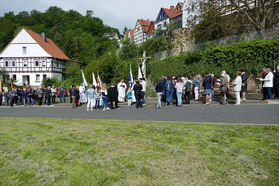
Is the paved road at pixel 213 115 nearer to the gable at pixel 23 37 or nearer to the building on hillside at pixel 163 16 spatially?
the gable at pixel 23 37

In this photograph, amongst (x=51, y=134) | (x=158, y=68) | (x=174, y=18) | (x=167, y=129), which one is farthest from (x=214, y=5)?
(x=174, y=18)

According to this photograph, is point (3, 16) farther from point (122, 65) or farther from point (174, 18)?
point (122, 65)

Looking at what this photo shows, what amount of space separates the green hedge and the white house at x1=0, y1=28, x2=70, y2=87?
33471 millimetres

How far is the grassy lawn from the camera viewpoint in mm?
3361

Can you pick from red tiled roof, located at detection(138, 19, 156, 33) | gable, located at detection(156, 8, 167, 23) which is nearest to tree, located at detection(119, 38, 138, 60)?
gable, located at detection(156, 8, 167, 23)

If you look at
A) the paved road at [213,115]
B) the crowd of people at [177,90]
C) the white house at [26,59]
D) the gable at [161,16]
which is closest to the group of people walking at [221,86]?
the crowd of people at [177,90]

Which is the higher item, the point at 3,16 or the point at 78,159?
the point at 3,16

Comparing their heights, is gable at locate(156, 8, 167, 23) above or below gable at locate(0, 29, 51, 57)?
above

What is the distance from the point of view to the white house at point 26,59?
154 ft

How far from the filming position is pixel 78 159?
421 centimetres

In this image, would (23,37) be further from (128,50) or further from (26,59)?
(128,50)

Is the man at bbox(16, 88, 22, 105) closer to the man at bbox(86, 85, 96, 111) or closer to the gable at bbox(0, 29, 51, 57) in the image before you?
the man at bbox(86, 85, 96, 111)

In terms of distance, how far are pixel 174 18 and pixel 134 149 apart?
219 feet

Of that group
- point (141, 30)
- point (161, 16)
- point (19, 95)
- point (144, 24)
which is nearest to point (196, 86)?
point (19, 95)
